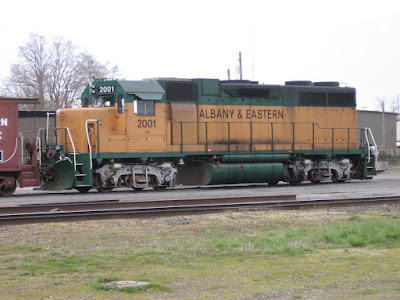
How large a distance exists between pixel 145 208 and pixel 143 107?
22.8 feet

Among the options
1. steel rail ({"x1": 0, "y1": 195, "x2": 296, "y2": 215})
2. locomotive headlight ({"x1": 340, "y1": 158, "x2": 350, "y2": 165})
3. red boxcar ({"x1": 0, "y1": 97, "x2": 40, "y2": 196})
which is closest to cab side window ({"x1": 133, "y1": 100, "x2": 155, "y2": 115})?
red boxcar ({"x1": 0, "y1": 97, "x2": 40, "y2": 196})

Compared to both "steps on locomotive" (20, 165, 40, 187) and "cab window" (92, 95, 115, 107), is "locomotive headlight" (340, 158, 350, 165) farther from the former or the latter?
"steps on locomotive" (20, 165, 40, 187)

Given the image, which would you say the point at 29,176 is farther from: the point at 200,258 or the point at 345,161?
the point at 345,161

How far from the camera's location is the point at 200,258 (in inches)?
303

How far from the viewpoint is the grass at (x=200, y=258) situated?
241 inches

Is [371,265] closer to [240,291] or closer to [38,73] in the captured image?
[240,291]

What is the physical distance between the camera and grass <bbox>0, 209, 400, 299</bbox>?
612 centimetres

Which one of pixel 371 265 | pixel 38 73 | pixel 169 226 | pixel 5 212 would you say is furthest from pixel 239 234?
pixel 38 73

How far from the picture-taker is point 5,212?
12.1 metres

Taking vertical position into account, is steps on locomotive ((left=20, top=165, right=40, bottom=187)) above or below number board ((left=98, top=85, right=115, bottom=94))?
below

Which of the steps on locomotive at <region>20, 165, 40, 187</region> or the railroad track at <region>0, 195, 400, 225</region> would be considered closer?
the railroad track at <region>0, 195, 400, 225</region>

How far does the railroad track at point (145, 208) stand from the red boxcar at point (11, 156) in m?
4.08

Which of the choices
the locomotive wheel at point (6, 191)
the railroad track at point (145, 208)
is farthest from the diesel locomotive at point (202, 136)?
the railroad track at point (145, 208)

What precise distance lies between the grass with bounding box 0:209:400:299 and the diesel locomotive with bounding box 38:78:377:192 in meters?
7.55
